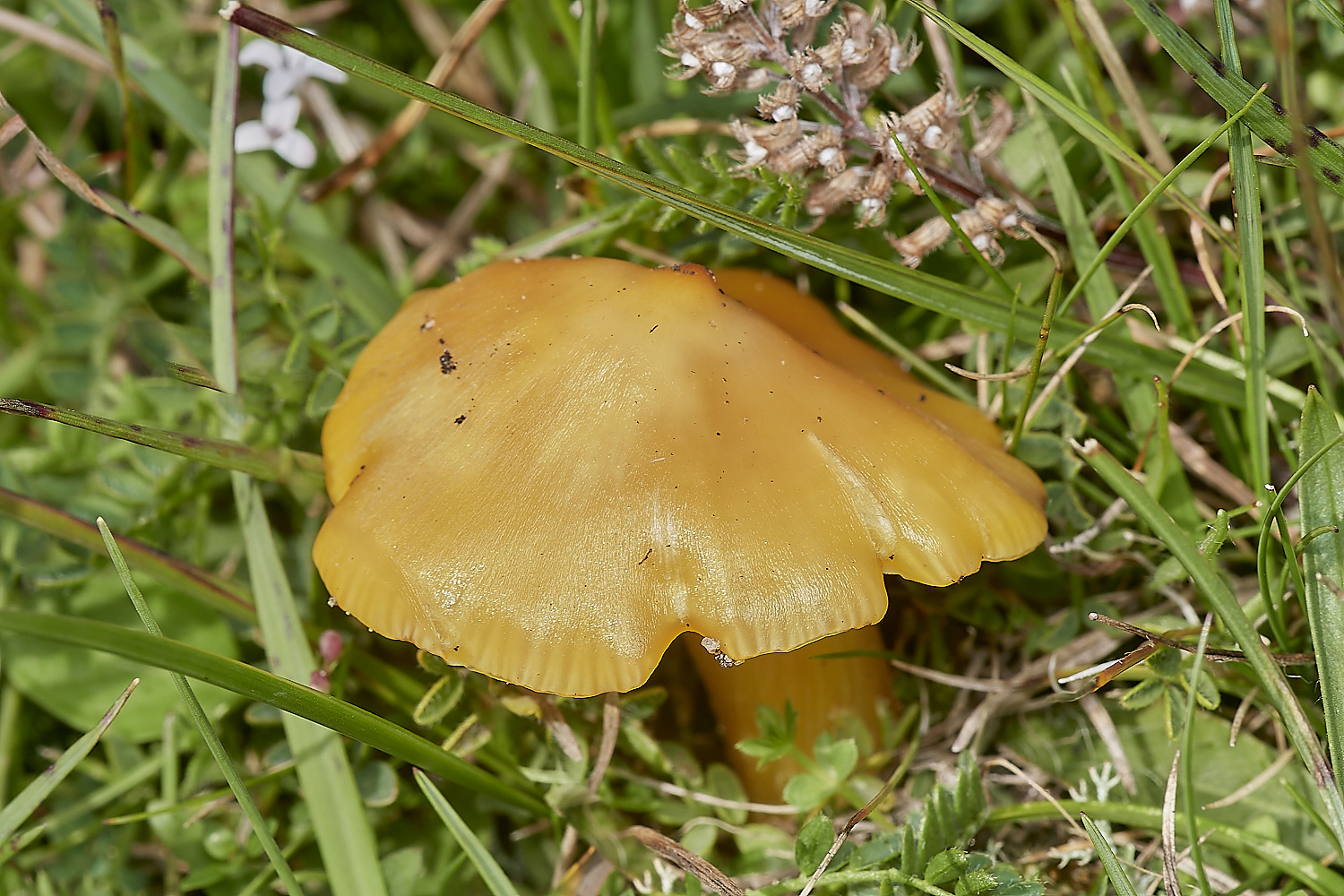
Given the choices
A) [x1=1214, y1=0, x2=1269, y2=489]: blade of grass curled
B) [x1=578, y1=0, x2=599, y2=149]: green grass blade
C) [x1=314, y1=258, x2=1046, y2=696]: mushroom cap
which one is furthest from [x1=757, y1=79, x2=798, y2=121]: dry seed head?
[x1=1214, y1=0, x2=1269, y2=489]: blade of grass curled

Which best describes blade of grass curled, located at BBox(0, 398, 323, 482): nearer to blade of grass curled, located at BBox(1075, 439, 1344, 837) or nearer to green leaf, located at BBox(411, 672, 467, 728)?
green leaf, located at BBox(411, 672, 467, 728)

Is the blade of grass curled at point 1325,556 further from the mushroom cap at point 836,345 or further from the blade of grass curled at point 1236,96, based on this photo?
the mushroom cap at point 836,345

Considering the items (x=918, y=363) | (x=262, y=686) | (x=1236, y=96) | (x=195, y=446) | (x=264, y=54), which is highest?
(x=1236, y=96)

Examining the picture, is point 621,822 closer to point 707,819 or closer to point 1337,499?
point 707,819

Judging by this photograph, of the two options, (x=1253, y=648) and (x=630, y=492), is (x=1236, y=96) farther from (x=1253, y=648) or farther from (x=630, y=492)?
(x=630, y=492)

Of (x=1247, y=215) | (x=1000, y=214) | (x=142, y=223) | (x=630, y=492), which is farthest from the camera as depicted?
(x=142, y=223)


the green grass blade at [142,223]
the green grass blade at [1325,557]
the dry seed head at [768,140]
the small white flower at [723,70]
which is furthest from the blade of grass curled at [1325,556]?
the green grass blade at [142,223]

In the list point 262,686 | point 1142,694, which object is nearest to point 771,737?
point 1142,694
